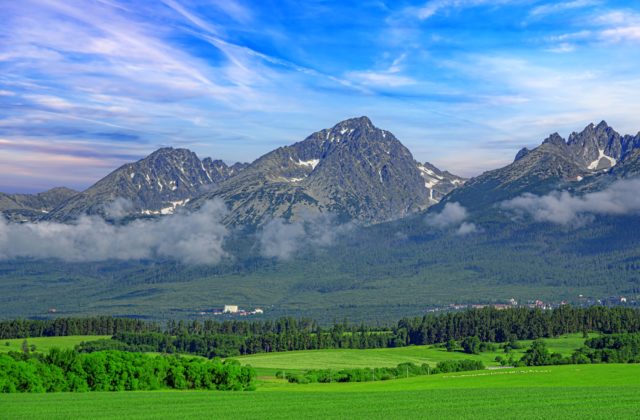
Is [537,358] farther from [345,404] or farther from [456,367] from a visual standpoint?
[345,404]

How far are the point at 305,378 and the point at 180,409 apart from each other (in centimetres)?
6838

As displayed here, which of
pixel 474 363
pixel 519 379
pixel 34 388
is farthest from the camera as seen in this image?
pixel 474 363

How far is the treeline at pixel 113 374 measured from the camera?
11712 centimetres

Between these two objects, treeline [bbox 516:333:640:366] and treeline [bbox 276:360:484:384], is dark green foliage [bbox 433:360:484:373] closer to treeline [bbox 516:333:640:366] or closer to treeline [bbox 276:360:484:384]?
treeline [bbox 276:360:484:384]

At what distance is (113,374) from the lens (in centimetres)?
12250

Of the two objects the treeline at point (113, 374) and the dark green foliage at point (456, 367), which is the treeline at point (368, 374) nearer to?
the dark green foliage at point (456, 367)

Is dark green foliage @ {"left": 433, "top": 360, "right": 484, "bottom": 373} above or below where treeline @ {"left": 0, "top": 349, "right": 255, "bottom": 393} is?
below

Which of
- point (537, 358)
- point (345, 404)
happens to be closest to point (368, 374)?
point (537, 358)

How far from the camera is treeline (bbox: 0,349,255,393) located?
384ft

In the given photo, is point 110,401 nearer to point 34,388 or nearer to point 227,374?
point 34,388

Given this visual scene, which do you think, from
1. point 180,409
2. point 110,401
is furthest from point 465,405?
point 110,401

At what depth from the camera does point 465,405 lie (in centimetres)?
8281

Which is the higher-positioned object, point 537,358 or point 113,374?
point 113,374

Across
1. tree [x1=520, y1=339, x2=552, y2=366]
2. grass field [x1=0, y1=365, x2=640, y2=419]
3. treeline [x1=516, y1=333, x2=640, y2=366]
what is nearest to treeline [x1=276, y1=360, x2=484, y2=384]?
tree [x1=520, y1=339, x2=552, y2=366]
